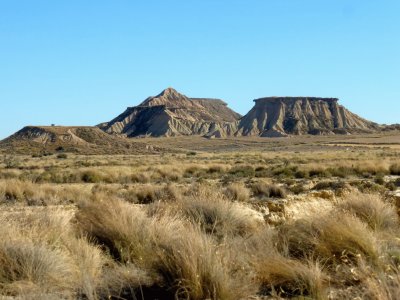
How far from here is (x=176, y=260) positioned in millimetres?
6574

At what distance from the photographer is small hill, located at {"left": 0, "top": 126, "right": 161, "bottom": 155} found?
88375mm

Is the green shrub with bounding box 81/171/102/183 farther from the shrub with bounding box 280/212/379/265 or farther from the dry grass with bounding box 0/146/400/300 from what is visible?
the shrub with bounding box 280/212/379/265

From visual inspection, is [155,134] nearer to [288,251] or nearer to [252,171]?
[252,171]

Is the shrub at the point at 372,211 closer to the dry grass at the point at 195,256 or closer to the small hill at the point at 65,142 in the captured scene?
the dry grass at the point at 195,256

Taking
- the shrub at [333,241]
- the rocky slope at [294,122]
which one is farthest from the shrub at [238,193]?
the rocky slope at [294,122]

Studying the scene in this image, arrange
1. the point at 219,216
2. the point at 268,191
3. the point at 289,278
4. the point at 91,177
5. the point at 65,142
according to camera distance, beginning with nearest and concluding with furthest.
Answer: the point at 289,278
the point at 219,216
the point at 268,191
the point at 91,177
the point at 65,142

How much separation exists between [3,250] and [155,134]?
188894mm

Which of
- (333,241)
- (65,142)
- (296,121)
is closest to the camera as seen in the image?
(333,241)

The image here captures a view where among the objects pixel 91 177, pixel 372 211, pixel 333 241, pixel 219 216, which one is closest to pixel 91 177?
pixel 91 177

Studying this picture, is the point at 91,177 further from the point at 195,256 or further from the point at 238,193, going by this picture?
the point at 195,256

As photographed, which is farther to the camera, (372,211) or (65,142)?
(65,142)

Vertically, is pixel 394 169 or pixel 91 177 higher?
pixel 394 169

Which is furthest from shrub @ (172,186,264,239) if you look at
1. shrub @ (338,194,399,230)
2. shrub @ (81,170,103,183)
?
shrub @ (81,170,103,183)

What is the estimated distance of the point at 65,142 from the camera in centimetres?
9194
